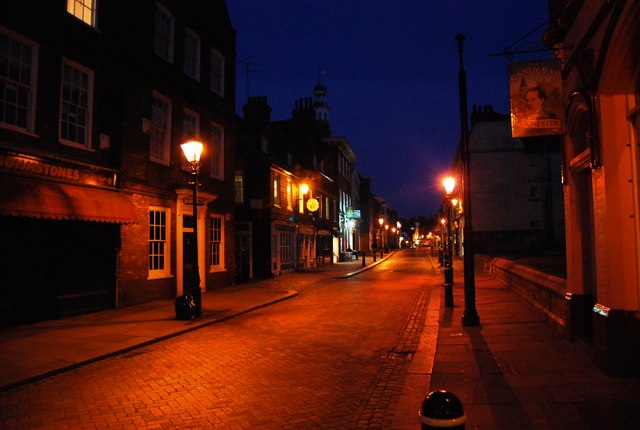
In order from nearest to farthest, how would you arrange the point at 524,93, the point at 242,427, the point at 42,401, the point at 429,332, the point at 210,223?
the point at 242,427 < the point at 42,401 < the point at 524,93 < the point at 429,332 < the point at 210,223

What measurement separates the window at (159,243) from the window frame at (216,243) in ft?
9.38

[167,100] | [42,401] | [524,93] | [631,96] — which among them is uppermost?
[167,100]

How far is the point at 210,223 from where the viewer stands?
19.9 metres

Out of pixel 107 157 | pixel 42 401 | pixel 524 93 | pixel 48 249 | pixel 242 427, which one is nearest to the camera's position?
pixel 242 427

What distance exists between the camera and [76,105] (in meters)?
13.2

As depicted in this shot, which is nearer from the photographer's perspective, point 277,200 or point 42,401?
point 42,401

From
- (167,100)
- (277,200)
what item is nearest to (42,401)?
(167,100)

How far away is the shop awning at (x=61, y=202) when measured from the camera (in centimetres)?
1056

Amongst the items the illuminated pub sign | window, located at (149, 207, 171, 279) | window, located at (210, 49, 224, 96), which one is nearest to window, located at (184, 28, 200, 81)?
window, located at (210, 49, 224, 96)

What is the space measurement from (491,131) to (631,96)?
35.3 m

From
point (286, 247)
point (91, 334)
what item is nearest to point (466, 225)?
point (91, 334)

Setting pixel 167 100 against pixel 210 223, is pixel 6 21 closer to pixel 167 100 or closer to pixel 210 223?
pixel 167 100

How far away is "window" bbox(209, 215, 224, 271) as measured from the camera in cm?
2002

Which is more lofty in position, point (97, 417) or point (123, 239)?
point (123, 239)
